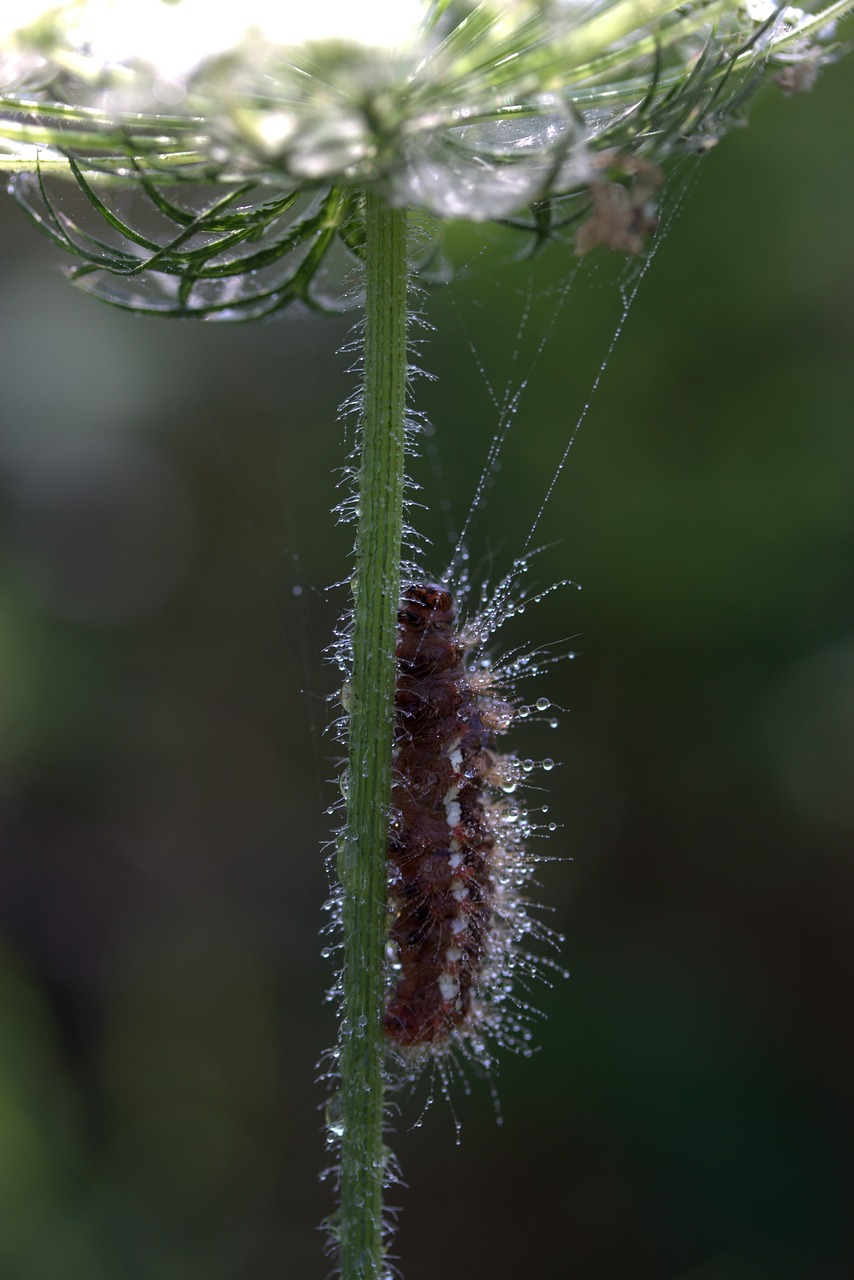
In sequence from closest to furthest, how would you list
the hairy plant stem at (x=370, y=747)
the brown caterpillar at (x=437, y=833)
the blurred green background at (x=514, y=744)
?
the hairy plant stem at (x=370, y=747)
the brown caterpillar at (x=437, y=833)
the blurred green background at (x=514, y=744)

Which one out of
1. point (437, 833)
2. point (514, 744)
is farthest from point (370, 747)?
point (514, 744)

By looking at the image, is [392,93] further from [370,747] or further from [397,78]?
[370,747]

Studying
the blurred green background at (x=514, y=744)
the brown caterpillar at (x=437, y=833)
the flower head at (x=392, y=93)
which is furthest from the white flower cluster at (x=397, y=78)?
the blurred green background at (x=514, y=744)

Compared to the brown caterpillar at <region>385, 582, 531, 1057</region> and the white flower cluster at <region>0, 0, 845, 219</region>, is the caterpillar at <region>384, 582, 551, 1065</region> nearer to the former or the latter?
the brown caterpillar at <region>385, 582, 531, 1057</region>

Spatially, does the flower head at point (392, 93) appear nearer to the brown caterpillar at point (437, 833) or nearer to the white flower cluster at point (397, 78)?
the white flower cluster at point (397, 78)

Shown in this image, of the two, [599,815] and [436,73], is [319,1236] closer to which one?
[599,815]

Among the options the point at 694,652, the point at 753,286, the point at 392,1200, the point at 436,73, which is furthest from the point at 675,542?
the point at 436,73

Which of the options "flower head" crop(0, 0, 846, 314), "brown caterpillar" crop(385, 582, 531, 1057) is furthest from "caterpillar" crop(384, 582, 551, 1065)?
"flower head" crop(0, 0, 846, 314)
